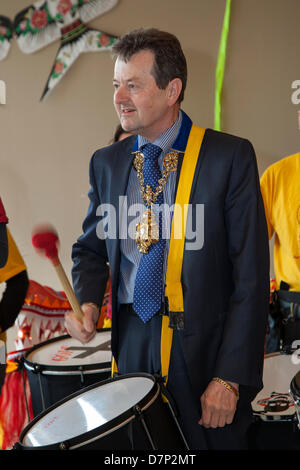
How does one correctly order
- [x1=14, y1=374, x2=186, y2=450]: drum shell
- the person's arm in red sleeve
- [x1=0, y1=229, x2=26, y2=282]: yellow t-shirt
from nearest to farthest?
[x1=14, y1=374, x2=186, y2=450]: drum shell
the person's arm in red sleeve
[x1=0, y1=229, x2=26, y2=282]: yellow t-shirt

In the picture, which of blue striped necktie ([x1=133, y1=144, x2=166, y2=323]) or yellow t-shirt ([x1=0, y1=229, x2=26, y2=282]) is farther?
yellow t-shirt ([x1=0, y1=229, x2=26, y2=282])

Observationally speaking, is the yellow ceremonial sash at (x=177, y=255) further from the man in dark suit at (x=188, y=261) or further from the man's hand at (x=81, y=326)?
the man's hand at (x=81, y=326)

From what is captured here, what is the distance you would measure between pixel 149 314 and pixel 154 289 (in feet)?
0.19

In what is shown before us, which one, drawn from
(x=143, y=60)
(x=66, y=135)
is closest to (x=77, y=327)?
(x=143, y=60)

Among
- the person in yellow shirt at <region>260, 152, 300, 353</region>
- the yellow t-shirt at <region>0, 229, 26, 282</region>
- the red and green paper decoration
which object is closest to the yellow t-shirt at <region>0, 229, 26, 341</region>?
the yellow t-shirt at <region>0, 229, 26, 282</region>

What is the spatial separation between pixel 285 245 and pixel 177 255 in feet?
4.18

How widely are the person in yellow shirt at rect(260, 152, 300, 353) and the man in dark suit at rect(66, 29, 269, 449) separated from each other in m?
1.04

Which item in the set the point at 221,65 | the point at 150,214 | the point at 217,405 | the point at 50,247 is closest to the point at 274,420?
the point at 217,405

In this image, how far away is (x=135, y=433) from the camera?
3.50 feet

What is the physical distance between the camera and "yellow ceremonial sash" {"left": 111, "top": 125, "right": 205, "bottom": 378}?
3.93ft

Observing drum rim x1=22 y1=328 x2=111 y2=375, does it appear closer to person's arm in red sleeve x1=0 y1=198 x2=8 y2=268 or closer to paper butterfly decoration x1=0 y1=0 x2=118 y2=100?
person's arm in red sleeve x1=0 y1=198 x2=8 y2=268

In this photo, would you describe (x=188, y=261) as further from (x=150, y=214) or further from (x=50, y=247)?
(x=50, y=247)
